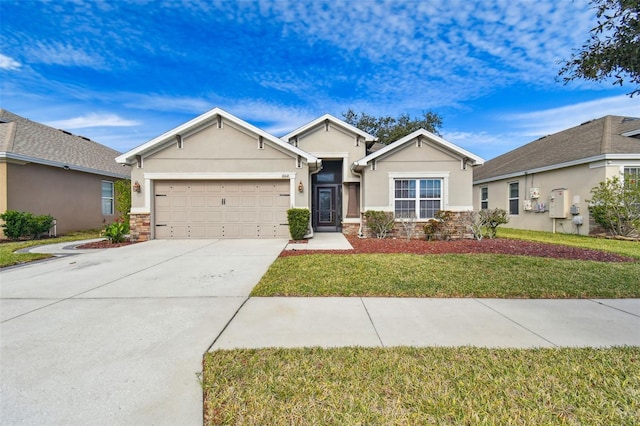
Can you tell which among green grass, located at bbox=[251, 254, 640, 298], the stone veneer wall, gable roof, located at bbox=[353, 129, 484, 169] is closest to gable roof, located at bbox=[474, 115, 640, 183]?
gable roof, located at bbox=[353, 129, 484, 169]

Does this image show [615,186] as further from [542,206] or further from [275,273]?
[275,273]

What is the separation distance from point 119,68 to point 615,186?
22.3 metres

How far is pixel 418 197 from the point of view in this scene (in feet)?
41.1

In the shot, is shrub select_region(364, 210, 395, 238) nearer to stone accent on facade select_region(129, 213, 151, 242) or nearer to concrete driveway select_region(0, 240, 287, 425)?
concrete driveway select_region(0, 240, 287, 425)

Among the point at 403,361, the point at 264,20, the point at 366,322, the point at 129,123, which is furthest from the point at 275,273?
the point at 129,123

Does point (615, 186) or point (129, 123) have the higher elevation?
point (129, 123)

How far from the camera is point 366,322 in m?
3.81

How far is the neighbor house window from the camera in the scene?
38.7 feet

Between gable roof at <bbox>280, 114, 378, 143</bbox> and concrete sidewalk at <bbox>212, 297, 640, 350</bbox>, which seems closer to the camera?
concrete sidewalk at <bbox>212, 297, 640, 350</bbox>

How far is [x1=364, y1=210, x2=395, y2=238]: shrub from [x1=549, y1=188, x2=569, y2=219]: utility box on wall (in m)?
8.47

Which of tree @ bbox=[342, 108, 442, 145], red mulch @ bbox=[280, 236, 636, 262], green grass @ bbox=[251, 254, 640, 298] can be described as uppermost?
tree @ bbox=[342, 108, 442, 145]

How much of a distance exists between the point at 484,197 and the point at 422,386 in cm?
2117

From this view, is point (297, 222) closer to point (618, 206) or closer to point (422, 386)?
point (422, 386)

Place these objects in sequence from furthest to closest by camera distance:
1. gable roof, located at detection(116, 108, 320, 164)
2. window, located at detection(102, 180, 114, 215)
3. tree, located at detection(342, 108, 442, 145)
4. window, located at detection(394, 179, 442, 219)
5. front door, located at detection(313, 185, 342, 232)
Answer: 1. tree, located at detection(342, 108, 442, 145)
2. window, located at detection(102, 180, 114, 215)
3. front door, located at detection(313, 185, 342, 232)
4. window, located at detection(394, 179, 442, 219)
5. gable roof, located at detection(116, 108, 320, 164)
